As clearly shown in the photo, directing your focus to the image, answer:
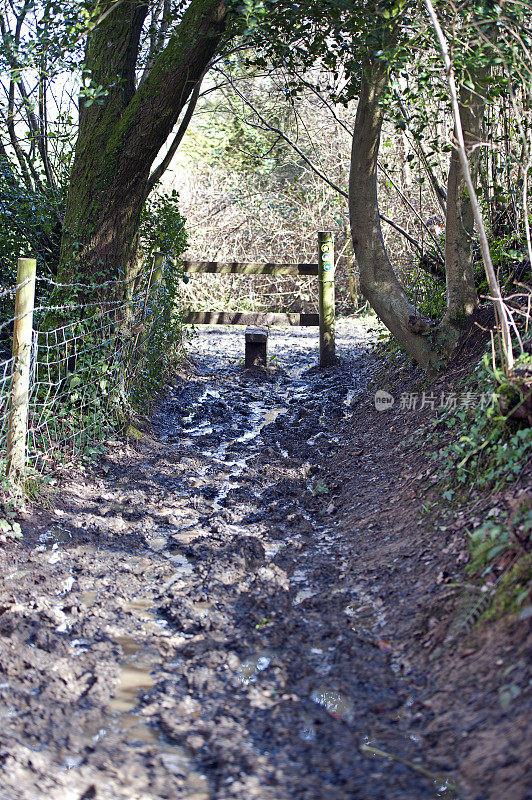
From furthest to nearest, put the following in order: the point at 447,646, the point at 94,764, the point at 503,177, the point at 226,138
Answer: the point at 226,138 → the point at 503,177 → the point at 447,646 → the point at 94,764

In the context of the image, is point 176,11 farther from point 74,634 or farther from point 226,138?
point 226,138

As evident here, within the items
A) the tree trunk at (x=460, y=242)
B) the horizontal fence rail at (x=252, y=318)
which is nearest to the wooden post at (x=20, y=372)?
the tree trunk at (x=460, y=242)

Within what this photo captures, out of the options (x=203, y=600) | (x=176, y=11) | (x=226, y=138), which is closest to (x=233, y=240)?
(x=226, y=138)

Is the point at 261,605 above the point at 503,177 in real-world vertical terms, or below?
below

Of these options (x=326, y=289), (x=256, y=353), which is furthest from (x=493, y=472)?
(x=256, y=353)

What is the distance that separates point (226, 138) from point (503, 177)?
11.0 m

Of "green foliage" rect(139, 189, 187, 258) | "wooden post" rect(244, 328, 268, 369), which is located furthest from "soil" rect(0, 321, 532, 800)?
"wooden post" rect(244, 328, 268, 369)

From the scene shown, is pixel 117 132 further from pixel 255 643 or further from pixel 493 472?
pixel 255 643

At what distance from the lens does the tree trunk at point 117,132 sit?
20.4 feet

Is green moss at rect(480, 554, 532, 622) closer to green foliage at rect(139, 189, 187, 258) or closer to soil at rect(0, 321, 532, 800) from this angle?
soil at rect(0, 321, 532, 800)

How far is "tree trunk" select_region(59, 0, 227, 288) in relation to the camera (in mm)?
6230

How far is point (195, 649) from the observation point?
3.33 metres

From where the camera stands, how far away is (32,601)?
12.2 feet

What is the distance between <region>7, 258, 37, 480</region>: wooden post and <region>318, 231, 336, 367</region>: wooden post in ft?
17.9
